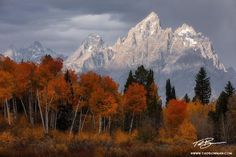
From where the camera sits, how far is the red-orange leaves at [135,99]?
9325cm

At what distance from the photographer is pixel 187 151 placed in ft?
118

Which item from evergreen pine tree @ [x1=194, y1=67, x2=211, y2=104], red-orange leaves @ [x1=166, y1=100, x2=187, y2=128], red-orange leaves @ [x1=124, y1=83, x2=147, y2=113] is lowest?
red-orange leaves @ [x1=166, y1=100, x2=187, y2=128]

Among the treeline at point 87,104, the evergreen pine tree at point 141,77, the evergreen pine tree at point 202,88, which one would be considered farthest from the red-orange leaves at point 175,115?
the evergreen pine tree at point 202,88

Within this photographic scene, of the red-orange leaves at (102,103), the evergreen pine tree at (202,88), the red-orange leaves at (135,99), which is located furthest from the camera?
the evergreen pine tree at (202,88)

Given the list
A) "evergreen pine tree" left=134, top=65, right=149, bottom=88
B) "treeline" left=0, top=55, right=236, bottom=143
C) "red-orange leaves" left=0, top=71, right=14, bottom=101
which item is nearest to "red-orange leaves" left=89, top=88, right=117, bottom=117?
"treeline" left=0, top=55, right=236, bottom=143

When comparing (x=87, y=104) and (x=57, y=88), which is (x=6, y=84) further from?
(x=87, y=104)

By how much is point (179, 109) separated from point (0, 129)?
137 feet

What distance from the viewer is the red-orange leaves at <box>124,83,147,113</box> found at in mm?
93250

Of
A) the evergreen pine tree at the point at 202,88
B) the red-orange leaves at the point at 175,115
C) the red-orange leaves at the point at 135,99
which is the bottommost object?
the red-orange leaves at the point at 175,115

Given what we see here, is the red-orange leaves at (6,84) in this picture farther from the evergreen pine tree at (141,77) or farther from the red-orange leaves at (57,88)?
the evergreen pine tree at (141,77)

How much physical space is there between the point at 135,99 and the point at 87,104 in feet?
39.3

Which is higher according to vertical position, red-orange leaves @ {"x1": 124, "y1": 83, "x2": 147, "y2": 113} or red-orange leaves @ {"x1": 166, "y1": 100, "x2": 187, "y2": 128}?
red-orange leaves @ {"x1": 124, "y1": 83, "x2": 147, "y2": 113}

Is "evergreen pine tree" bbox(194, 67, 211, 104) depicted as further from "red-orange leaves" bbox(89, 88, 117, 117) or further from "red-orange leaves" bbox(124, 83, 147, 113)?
"red-orange leaves" bbox(89, 88, 117, 117)

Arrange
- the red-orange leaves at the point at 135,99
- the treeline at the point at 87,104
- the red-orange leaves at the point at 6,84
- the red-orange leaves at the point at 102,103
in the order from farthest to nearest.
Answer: the red-orange leaves at the point at 135,99 → the red-orange leaves at the point at 102,103 → the treeline at the point at 87,104 → the red-orange leaves at the point at 6,84
